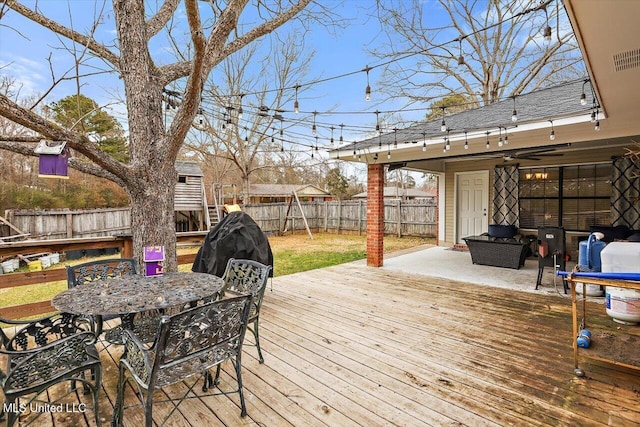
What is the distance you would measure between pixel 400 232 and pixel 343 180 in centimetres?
1183

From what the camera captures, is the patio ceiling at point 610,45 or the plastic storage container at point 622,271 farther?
the plastic storage container at point 622,271

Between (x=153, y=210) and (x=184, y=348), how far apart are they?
1.96 metres

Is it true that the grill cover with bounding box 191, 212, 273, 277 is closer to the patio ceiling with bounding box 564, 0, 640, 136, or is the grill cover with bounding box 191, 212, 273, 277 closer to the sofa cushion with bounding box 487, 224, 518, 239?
the patio ceiling with bounding box 564, 0, 640, 136

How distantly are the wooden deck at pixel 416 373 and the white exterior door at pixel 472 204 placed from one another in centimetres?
423

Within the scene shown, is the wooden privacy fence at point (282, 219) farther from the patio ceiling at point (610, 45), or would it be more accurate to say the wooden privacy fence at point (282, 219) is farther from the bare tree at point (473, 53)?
the patio ceiling at point (610, 45)

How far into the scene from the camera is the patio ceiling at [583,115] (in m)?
1.88

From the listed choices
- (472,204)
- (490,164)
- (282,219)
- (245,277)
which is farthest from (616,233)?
(282,219)

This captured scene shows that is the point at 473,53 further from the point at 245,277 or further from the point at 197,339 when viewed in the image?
the point at 197,339

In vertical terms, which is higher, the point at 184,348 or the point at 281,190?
the point at 281,190

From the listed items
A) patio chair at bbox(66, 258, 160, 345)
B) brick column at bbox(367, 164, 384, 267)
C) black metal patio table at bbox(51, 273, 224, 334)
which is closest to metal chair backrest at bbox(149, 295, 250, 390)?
black metal patio table at bbox(51, 273, 224, 334)

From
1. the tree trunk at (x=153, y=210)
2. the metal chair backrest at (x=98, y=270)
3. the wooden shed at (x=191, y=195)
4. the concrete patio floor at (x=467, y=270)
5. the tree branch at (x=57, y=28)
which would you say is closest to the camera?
the metal chair backrest at (x=98, y=270)

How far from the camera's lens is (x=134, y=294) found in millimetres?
2324

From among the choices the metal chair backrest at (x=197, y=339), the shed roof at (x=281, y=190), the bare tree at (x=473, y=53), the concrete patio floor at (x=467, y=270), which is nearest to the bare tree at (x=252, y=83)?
the bare tree at (x=473, y=53)

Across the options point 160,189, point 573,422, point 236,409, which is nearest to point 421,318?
point 573,422
